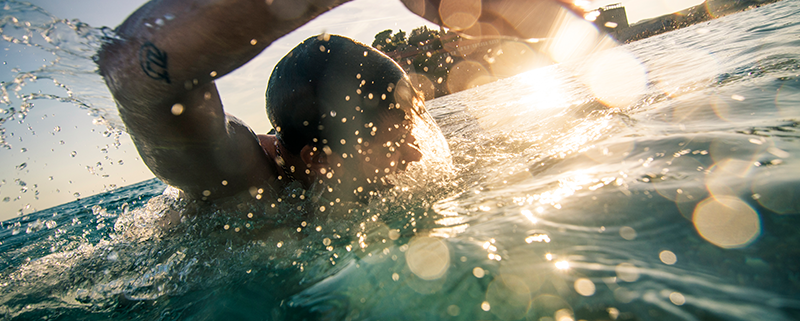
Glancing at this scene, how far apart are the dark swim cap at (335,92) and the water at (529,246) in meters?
0.50

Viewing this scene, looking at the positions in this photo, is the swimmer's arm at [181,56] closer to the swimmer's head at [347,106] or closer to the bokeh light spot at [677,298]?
the swimmer's head at [347,106]

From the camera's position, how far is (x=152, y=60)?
1180 millimetres

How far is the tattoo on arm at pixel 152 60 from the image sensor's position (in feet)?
3.84

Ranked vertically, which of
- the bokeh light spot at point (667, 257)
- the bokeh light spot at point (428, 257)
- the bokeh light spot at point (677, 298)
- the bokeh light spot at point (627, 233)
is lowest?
the bokeh light spot at point (627, 233)

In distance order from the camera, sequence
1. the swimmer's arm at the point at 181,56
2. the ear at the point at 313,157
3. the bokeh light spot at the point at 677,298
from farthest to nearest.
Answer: the ear at the point at 313,157
the swimmer's arm at the point at 181,56
the bokeh light spot at the point at 677,298

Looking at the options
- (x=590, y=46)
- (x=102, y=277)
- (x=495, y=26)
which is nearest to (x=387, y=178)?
(x=495, y=26)

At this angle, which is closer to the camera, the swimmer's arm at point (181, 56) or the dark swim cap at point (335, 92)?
the swimmer's arm at point (181, 56)

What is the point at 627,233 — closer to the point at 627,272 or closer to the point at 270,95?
the point at 627,272

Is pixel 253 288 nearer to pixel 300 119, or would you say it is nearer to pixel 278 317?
pixel 278 317

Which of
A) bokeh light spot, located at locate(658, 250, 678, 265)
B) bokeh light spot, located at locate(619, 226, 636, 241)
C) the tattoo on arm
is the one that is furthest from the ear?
bokeh light spot, located at locate(658, 250, 678, 265)

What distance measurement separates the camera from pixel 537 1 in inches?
56.3

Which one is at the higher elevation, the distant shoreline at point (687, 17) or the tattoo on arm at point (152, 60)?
the tattoo on arm at point (152, 60)

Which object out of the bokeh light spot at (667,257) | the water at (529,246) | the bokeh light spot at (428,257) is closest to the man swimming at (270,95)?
the water at (529,246)

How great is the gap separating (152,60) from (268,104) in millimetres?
1090
